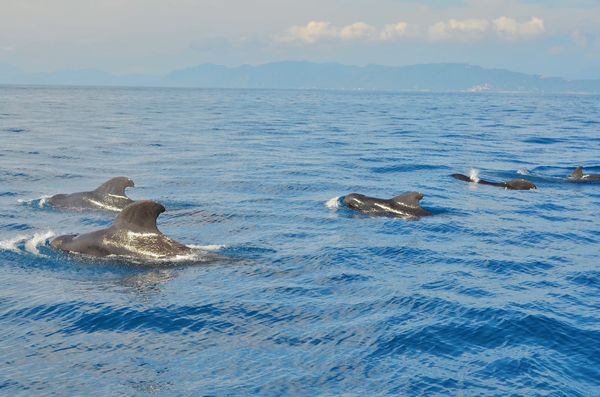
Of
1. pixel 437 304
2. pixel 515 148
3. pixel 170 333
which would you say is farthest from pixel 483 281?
pixel 515 148

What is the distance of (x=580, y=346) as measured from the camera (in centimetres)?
1307

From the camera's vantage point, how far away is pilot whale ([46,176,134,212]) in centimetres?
2389

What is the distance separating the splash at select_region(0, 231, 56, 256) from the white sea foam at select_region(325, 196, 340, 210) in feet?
30.7

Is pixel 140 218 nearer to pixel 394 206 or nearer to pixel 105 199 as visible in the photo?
pixel 105 199

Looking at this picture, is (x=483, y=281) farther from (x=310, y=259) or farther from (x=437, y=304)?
(x=310, y=259)

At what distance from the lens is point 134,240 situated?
18047 millimetres

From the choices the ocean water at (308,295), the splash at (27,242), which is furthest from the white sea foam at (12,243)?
the ocean water at (308,295)

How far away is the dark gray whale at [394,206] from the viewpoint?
24203 millimetres

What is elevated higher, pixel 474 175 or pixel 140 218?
pixel 140 218

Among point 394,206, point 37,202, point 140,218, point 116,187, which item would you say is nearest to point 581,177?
point 394,206

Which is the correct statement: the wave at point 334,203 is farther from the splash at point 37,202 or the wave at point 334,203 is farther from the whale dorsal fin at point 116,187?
the splash at point 37,202

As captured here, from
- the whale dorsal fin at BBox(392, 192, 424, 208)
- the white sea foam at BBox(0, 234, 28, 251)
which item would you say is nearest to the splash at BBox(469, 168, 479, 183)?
the whale dorsal fin at BBox(392, 192, 424, 208)

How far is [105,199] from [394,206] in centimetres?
939

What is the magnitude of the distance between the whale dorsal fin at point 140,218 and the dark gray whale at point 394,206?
8.35m
